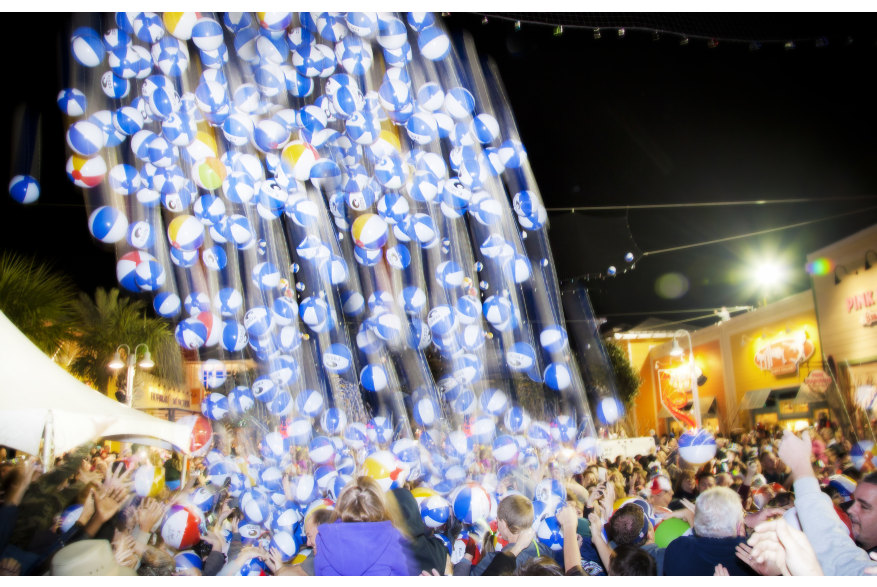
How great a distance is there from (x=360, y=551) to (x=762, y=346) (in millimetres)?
14080

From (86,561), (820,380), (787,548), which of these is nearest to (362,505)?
(86,561)

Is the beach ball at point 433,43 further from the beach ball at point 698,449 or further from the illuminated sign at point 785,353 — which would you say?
the illuminated sign at point 785,353

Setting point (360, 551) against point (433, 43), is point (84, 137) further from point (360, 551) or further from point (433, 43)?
point (360, 551)

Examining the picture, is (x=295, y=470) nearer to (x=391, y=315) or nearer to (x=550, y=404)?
(x=391, y=315)

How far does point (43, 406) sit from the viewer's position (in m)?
2.97

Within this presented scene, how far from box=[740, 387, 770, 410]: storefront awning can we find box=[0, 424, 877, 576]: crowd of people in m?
10.5

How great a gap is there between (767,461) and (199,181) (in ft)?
16.5

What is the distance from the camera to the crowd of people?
63.9 inches

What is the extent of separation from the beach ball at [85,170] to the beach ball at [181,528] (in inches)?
95.6

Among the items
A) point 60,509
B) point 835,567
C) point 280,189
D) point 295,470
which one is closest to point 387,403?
point 295,470

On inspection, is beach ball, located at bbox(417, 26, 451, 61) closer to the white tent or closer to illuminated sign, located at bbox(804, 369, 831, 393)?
the white tent

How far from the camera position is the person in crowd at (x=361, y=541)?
2160mm

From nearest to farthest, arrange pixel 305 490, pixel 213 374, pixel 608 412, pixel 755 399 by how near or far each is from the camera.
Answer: pixel 305 490
pixel 213 374
pixel 608 412
pixel 755 399

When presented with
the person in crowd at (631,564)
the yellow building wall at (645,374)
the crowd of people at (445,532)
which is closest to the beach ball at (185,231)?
the crowd of people at (445,532)
